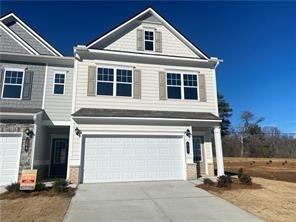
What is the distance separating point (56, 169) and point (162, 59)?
346 inches

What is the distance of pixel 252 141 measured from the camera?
45156mm

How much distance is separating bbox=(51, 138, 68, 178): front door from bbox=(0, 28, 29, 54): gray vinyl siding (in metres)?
5.42

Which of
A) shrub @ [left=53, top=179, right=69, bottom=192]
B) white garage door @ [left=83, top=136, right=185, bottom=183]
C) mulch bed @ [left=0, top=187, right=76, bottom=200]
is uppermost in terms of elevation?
white garage door @ [left=83, top=136, right=185, bottom=183]

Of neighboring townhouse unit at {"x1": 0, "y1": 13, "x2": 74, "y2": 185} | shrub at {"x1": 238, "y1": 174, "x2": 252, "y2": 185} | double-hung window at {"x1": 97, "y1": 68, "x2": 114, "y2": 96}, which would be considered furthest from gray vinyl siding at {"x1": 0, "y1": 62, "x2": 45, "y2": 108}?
shrub at {"x1": 238, "y1": 174, "x2": 252, "y2": 185}

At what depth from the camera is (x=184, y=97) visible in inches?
575

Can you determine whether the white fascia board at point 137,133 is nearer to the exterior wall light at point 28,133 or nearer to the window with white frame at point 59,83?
the exterior wall light at point 28,133

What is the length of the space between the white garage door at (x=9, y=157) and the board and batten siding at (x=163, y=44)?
6.83 meters

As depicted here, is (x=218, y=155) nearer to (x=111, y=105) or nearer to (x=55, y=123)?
(x=111, y=105)

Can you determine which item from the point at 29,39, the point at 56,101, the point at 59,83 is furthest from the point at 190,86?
the point at 29,39

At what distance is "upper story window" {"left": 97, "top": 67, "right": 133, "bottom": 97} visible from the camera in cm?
1378

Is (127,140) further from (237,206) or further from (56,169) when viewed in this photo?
(237,206)

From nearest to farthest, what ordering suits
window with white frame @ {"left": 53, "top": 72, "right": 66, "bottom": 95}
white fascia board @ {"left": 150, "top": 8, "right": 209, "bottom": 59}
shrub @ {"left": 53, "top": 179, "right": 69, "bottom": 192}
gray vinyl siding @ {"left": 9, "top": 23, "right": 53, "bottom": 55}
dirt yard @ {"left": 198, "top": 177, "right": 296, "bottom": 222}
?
dirt yard @ {"left": 198, "top": 177, "right": 296, "bottom": 222} → shrub @ {"left": 53, "top": 179, "right": 69, "bottom": 192} → window with white frame @ {"left": 53, "top": 72, "right": 66, "bottom": 95} → white fascia board @ {"left": 150, "top": 8, "right": 209, "bottom": 59} → gray vinyl siding @ {"left": 9, "top": 23, "right": 53, "bottom": 55}

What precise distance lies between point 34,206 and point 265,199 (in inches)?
296

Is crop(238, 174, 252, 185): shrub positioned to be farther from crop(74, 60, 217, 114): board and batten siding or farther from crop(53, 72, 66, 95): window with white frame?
crop(53, 72, 66, 95): window with white frame
